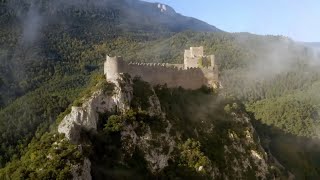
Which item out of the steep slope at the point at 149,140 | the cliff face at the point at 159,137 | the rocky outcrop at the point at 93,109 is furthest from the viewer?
the cliff face at the point at 159,137

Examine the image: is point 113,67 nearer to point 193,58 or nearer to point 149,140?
point 149,140

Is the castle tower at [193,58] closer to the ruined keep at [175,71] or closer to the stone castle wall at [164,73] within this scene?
the ruined keep at [175,71]

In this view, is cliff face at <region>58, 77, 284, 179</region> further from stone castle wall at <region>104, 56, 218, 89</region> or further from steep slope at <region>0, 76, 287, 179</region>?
stone castle wall at <region>104, 56, 218, 89</region>

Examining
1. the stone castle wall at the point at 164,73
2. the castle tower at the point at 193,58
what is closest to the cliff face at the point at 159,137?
the stone castle wall at the point at 164,73

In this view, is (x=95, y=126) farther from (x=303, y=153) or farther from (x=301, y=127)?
(x=301, y=127)

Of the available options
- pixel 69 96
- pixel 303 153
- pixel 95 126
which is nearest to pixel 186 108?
pixel 95 126

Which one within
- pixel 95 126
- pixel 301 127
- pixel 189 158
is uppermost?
pixel 95 126
